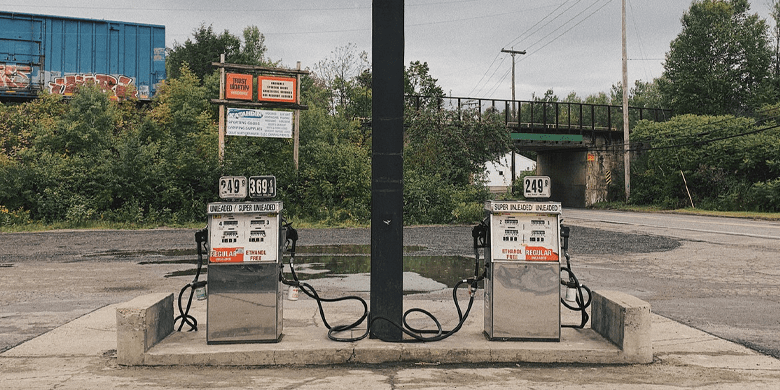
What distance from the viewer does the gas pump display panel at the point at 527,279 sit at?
549 centimetres

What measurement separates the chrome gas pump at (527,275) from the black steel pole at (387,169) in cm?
87

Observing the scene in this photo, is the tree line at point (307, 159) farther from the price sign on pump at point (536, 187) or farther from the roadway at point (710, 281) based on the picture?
the price sign on pump at point (536, 187)

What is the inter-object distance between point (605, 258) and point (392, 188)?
31.3ft

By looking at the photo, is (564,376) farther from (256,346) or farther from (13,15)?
(13,15)

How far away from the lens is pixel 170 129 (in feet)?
98.1

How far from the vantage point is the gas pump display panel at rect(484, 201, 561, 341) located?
5.49 meters

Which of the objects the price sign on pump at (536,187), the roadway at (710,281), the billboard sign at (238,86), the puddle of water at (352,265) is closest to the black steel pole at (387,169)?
the price sign on pump at (536,187)

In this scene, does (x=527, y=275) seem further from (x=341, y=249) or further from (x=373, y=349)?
(x=341, y=249)

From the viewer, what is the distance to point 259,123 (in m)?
25.9

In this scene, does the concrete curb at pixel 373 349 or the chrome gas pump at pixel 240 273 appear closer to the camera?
the concrete curb at pixel 373 349

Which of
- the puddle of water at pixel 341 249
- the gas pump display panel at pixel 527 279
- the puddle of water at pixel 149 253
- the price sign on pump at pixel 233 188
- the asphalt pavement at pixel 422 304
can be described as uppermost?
the price sign on pump at pixel 233 188

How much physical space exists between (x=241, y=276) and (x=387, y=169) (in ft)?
5.28

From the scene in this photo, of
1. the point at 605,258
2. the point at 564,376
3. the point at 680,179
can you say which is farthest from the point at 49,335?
the point at 680,179

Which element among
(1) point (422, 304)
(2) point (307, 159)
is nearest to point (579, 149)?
(2) point (307, 159)
